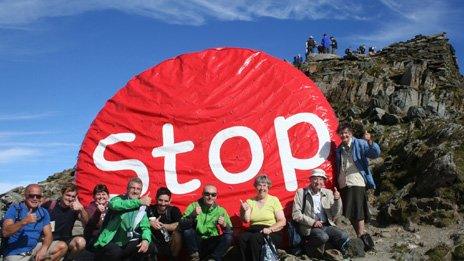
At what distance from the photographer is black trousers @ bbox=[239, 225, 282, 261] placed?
212 inches

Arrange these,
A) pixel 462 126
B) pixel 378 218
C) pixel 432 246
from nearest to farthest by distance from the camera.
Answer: pixel 432 246, pixel 378 218, pixel 462 126

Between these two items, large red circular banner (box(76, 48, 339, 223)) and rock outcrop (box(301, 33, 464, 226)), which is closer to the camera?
large red circular banner (box(76, 48, 339, 223))

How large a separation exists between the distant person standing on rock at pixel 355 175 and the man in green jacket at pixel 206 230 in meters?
1.73

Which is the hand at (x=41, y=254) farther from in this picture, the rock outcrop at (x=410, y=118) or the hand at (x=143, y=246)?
the rock outcrop at (x=410, y=118)

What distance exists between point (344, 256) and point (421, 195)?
230cm

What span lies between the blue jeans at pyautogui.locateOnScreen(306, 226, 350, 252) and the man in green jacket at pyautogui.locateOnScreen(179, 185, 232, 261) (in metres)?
1.01

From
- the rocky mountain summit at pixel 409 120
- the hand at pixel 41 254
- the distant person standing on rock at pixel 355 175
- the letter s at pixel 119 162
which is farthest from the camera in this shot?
the rocky mountain summit at pixel 409 120

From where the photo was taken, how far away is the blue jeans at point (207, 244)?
5.43 m

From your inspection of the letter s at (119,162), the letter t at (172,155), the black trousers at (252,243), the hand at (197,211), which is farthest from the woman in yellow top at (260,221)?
the letter s at (119,162)

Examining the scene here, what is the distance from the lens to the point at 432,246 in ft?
19.2

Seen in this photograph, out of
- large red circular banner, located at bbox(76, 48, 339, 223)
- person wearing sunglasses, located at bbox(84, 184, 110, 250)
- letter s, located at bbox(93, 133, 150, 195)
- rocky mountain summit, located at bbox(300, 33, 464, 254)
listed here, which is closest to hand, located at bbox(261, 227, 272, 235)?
large red circular banner, located at bbox(76, 48, 339, 223)

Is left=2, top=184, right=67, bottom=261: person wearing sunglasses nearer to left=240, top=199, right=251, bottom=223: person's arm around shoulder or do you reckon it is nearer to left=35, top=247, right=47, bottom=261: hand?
left=35, top=247, right=47, bottom=261: hand

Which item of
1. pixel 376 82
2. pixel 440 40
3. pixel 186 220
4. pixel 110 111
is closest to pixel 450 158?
pixel 186 220

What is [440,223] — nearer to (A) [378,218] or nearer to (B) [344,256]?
(A) [378,218]
